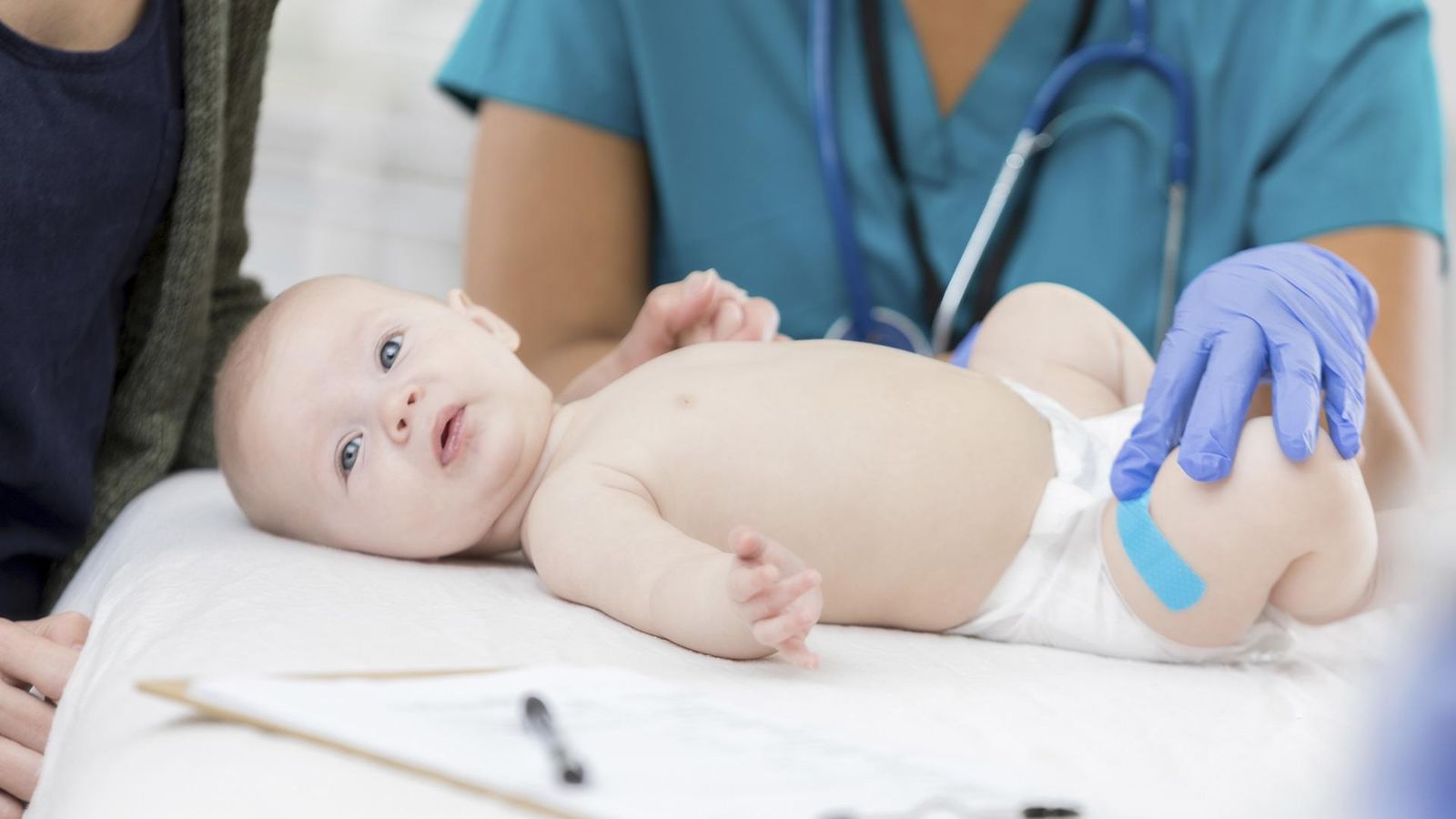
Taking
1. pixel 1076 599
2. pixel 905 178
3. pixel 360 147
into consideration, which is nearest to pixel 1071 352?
pixel 1076 599

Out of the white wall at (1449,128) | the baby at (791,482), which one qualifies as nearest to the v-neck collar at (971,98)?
the white wall at (1449,128)

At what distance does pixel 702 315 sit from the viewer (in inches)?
41.4

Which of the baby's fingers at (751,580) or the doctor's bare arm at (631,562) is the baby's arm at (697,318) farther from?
the baby's fingers at (751,580)

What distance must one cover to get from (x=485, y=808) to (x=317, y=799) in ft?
0.18

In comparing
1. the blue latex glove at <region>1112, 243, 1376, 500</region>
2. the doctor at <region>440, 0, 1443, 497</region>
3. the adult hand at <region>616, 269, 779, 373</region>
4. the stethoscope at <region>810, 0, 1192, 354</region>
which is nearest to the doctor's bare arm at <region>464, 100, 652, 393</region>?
the doctor at <region>440, 0, 1443, 497</region>

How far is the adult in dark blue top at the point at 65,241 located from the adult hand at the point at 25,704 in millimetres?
188

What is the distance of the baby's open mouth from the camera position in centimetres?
87

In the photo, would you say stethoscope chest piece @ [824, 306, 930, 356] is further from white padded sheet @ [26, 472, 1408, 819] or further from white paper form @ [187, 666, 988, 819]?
white paper form @ [187, 666, 988, 819]

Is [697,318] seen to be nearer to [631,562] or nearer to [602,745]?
[631,562]

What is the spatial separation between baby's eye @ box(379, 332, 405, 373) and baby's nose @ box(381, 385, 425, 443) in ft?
0.14

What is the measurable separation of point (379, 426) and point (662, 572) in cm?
27

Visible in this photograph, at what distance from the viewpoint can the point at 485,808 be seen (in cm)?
44

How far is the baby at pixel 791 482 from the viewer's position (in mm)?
771

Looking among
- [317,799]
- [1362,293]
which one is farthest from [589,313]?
[317,799]
